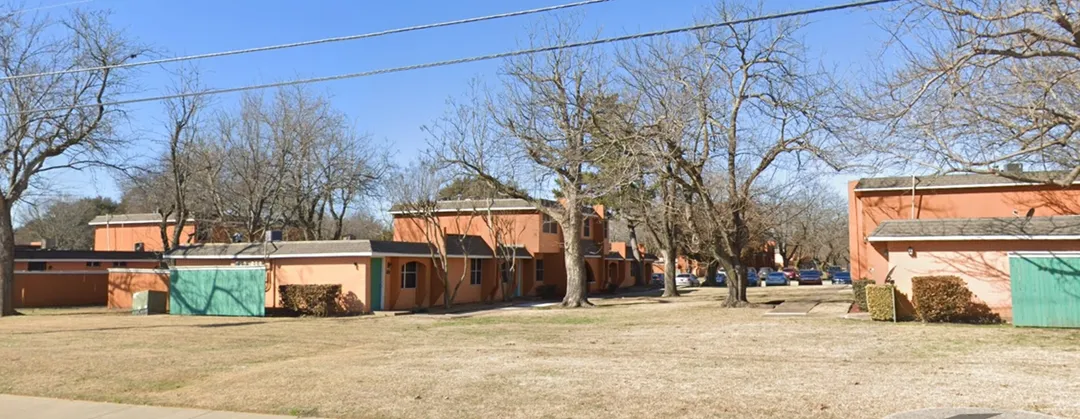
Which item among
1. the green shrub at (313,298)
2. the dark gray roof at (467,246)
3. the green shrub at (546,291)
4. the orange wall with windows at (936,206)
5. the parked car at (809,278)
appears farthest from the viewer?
the parked car at (809,278)

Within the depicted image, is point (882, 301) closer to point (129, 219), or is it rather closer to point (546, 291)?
point (546, 291)

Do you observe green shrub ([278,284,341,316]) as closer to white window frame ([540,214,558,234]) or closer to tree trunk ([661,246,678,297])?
white window frame ([540,214,558,234])

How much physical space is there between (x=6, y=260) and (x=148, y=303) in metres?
4.94

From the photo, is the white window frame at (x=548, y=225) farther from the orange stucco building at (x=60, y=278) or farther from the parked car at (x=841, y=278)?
the parked car at (x=841, y=278)

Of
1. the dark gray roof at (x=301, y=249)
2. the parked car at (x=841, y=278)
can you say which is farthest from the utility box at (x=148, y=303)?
the parked car at (x=841, y=278)

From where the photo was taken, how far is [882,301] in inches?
821

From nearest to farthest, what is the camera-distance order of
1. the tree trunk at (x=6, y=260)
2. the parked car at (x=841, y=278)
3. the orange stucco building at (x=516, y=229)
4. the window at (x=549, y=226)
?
1. the tree trunk at (x=6, y=260)
2. the orange stucco building at (x=516, y=229)
3. the window at (x=549, y=226)
4. the parked car at (x=841, y=278)

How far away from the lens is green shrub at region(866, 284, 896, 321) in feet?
68.2

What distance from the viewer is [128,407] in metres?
9.58

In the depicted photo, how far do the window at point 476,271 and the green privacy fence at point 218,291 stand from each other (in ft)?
35.1

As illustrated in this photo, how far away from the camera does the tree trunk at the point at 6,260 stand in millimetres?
27766

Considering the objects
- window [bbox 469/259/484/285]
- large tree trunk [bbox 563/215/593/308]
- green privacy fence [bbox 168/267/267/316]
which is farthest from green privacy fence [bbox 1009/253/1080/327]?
green privacy fence [bbox 168/267/267/316]

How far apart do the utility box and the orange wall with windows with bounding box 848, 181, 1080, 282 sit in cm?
2622

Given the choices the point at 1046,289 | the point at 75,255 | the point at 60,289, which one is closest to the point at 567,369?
the point at 1046,289
